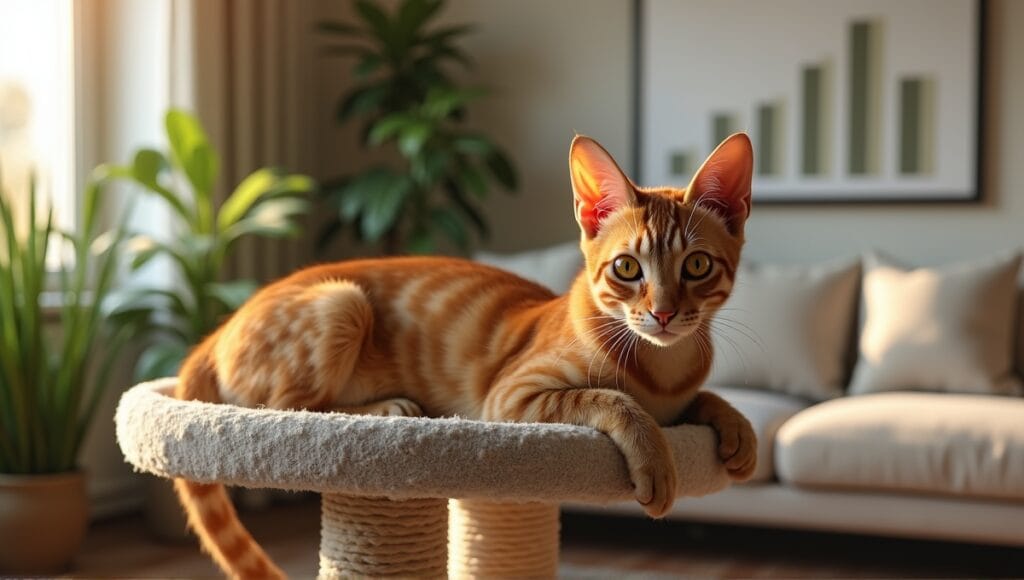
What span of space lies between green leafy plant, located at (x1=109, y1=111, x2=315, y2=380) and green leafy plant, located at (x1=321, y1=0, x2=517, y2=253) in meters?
0.42

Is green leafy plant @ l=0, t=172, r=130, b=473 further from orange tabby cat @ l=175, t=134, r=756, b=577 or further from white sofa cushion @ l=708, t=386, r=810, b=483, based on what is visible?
white sofa cushion @ l=708, t=386, r=810, b=483

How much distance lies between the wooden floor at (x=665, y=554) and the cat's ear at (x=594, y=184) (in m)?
1.82

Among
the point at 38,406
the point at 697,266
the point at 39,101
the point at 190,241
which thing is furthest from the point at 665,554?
the point at 39,101

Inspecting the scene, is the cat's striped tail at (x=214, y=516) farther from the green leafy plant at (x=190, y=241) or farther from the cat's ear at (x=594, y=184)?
the green leafy plant at (x=190, y=241)

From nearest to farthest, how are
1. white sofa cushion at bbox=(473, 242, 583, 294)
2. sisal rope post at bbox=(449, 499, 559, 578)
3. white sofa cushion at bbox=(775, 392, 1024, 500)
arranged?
sisal rope post at bbox=(449, 499, 559, 578) < white sofa cushion at bbox=(775, 392, 1024, 500) < white sofa cushion at bbox=(473, 242, 583, 294)

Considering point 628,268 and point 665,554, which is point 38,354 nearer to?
point 665,554

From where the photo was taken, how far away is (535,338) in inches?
60.7

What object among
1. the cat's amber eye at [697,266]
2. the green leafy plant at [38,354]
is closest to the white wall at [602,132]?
the green leafy plant at [38,354]

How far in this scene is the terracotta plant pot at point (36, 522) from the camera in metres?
2.91

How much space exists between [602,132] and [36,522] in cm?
241

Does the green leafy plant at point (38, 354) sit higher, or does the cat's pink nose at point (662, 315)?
the cat's pink nose at point (662, 315)

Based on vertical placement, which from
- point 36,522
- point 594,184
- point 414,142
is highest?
point 414,142

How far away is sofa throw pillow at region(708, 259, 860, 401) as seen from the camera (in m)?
3.48

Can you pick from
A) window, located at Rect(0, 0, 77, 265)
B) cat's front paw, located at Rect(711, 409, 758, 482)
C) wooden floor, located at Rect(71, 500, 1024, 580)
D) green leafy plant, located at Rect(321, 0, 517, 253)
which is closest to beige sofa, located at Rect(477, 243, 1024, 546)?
wooden floor, located at Rect(71, 500, 1024, 580)
